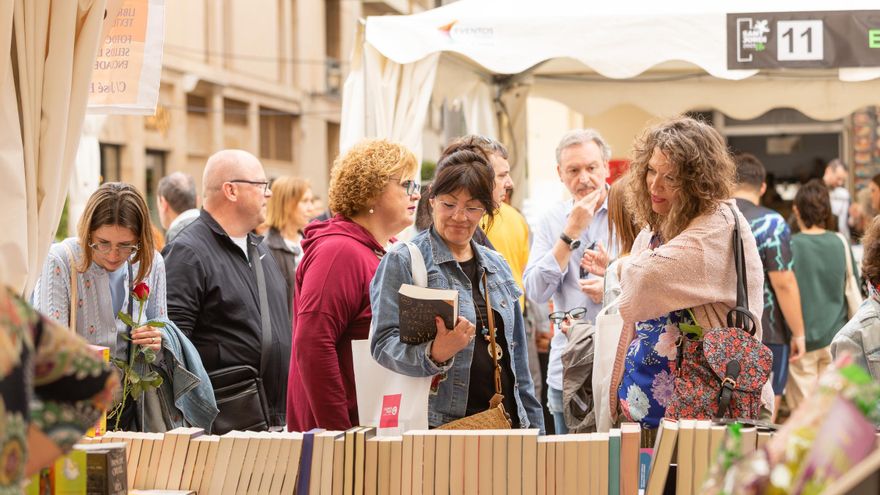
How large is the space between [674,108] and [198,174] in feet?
54.2

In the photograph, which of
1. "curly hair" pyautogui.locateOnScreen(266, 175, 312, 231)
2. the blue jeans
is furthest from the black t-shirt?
"curly hair" pyautogui.locateOnScreen(266, 175, 312, 231)

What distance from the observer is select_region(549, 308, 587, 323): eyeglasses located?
4496 millimetres

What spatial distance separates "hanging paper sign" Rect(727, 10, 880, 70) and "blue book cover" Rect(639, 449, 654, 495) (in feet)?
11.3

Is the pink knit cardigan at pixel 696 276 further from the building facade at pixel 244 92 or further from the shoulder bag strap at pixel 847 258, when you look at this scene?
the building facade at pixel 244 92

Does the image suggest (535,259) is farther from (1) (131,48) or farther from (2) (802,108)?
(2) (802,108)

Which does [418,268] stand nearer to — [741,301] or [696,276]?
[696,276]

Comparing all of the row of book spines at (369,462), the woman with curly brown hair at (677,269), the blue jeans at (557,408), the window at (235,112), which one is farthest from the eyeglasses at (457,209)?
the window at (235,112)

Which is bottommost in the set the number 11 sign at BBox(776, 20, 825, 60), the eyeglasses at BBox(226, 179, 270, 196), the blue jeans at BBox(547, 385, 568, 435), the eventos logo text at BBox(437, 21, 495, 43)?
the blue jeans at BBox(547, 385, 568, 435)

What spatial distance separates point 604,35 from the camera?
6.14 m

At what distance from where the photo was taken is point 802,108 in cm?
930

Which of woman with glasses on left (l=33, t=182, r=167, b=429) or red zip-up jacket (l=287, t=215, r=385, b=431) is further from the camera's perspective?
woman with glasses on left (l=33, t=182, r=167, b=429)

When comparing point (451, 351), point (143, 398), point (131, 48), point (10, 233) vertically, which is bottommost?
point (143, 398)

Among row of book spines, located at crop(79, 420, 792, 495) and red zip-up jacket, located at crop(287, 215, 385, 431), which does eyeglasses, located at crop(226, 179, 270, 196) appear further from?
row of book spines, located at crop(79, 420, 792, 495)

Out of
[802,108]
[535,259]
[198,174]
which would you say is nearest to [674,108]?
[802,108]
